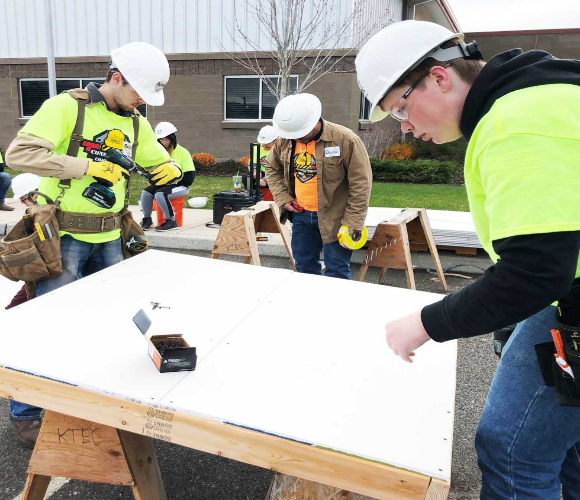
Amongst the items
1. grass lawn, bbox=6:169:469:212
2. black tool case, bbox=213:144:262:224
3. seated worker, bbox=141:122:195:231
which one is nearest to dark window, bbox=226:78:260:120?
grass lawn, bbox=6:169:469:212

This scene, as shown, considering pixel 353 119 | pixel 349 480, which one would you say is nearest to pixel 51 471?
pixel 349 480

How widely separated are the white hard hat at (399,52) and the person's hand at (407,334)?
2.12ft

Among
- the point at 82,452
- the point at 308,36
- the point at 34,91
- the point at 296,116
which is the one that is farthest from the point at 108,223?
the point at 34,91

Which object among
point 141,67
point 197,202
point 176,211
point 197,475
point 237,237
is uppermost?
point 141,67

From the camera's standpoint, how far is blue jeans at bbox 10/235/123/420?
2678 mm

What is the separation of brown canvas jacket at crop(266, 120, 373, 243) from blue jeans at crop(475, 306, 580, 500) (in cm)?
291

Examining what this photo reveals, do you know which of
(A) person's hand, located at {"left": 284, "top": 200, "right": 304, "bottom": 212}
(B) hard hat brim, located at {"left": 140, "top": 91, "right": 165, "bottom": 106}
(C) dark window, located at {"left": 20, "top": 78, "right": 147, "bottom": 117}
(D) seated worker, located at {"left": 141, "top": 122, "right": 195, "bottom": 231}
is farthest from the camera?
(C) dark window, located at {"left": 20, "top": 78, "right": 147, "bottom": 117}

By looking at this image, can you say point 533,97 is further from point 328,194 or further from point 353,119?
point 353,119

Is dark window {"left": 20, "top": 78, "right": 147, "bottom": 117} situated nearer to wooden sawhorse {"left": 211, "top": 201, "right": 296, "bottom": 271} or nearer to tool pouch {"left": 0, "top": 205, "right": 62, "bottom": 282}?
wooden sawhorse {"left": 211, "top": 201, "right": 296, "bottom": 271}

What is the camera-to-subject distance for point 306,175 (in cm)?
462

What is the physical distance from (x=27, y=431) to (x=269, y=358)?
1.53 m

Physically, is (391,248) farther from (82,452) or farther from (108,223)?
(82,452)

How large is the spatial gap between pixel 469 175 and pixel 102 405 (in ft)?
4.37

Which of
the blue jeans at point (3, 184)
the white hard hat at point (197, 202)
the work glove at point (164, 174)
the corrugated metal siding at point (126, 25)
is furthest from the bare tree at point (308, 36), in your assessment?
the work glove at point (164, 174)
